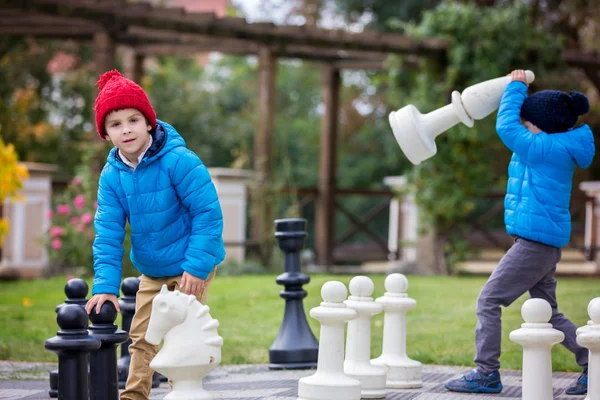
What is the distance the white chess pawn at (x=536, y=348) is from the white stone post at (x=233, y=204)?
344 inches

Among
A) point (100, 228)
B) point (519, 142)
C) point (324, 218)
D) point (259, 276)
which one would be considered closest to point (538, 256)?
point (519, 142)

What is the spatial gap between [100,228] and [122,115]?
47cm

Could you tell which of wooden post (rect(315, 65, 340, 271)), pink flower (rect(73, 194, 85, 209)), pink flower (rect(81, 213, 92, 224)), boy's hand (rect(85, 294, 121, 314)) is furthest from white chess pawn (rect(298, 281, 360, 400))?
wooden post (rect(315, 65, 340, 271))

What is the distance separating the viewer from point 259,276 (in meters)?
10.8

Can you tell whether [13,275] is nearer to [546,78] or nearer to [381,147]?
[546,78]

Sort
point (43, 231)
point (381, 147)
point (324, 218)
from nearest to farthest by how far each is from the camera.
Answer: point (43, 231)
point (324, 218)
point (381, 147)

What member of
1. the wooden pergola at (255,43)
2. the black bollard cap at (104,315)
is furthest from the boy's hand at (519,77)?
the wooden pergola at (255,43)

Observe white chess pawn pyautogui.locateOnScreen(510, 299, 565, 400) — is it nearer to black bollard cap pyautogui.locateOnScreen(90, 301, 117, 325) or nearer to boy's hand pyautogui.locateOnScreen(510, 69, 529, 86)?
boy's hand pyautogui.locateOnScreen(510, 69, 529, 86)

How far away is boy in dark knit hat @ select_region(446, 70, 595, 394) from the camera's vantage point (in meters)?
4.43

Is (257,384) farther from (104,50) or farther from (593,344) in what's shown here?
(104,50)

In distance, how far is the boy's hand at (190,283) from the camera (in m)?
3.65

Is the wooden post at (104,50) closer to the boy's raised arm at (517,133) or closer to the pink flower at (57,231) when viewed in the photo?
the pink flower at (57,231)

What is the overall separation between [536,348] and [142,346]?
1.60 m

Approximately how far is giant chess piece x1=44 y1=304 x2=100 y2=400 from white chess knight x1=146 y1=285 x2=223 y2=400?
0.23 m
